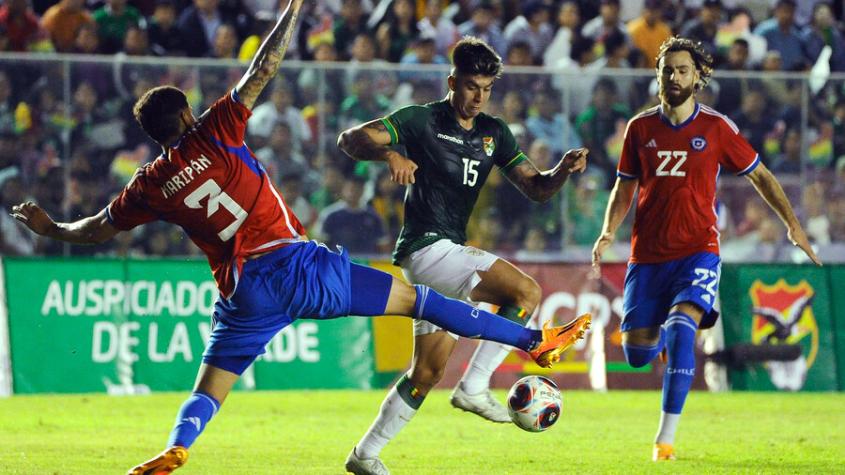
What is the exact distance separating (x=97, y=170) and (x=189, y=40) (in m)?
3.07

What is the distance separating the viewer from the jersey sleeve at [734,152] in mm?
10445

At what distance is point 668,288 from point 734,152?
3.49ft

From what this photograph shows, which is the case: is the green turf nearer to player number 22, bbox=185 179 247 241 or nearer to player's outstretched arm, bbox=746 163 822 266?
player's outstretched arm, bbox=746 163 822 266

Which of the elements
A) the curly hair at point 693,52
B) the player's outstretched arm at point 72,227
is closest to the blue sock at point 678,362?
the curly hair at point 693,52

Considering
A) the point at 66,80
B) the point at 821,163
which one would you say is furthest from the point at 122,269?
the point at 821,163

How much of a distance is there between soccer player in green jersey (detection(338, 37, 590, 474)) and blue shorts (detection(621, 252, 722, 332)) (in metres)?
1.32

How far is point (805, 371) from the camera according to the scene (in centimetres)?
1703

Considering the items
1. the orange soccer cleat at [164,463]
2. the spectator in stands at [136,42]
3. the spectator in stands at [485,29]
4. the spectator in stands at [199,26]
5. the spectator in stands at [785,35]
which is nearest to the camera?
the orange soccer cleat at [164,463]

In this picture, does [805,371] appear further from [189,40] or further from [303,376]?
[189,40]

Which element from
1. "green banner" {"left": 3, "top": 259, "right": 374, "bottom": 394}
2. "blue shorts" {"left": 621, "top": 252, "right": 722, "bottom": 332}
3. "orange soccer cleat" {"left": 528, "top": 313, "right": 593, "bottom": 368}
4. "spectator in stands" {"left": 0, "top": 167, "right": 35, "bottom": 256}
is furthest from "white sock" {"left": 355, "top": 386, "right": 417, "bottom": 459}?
"spectator in stands" {"left": 0, "top": 167, "right": 35, "bottom": 256}

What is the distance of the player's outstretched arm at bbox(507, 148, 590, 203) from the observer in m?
9.16

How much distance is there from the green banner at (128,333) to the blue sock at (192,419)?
804 cm

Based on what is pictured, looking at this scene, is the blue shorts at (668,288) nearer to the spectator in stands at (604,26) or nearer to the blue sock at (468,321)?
the blue sock at (468,321)

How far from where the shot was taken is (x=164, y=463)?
7.51 m
